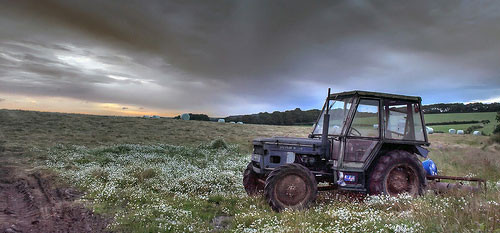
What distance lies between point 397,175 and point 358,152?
120 cm

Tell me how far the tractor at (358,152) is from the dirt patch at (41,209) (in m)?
4.28

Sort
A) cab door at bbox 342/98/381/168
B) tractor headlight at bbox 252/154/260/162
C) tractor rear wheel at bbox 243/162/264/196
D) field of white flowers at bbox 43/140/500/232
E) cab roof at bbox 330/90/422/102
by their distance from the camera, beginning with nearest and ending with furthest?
field of white flowers at bbox 43/140/500/232
cab door at bbox 342/98/381/168
cab roof at bbox 330/90/422/102
tractor headlight at bbox 252/154/260/162
tractor rear wheel at bbox 243/162/264/196

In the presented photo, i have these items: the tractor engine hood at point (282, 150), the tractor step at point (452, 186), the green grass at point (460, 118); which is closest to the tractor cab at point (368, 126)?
the tractor engine hood at point (282, 150)

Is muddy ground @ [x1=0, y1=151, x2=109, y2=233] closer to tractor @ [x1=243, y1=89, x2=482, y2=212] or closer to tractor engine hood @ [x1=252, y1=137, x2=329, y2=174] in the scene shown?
tractor engine hood @ [x1=252, y1=137, x2=329, y2=174]

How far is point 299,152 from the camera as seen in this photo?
830 cm

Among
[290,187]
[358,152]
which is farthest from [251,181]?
[358,152]

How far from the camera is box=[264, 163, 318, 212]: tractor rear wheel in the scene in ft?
24.4

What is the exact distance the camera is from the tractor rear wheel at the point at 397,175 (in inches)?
315

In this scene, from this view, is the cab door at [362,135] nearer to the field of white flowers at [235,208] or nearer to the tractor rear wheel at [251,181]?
the field of white flowers at [235,208]

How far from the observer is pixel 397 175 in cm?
827

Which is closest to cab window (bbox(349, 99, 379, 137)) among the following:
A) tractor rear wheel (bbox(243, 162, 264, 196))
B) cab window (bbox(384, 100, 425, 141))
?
cab window (bbox(384, 100, 425, 141))

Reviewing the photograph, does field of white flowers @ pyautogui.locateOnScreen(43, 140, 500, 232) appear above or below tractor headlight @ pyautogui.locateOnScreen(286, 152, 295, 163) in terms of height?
below

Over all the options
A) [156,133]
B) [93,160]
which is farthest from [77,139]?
[93,160]

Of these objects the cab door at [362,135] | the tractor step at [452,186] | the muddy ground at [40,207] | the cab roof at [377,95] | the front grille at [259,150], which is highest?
the cab roof at [377,95]
